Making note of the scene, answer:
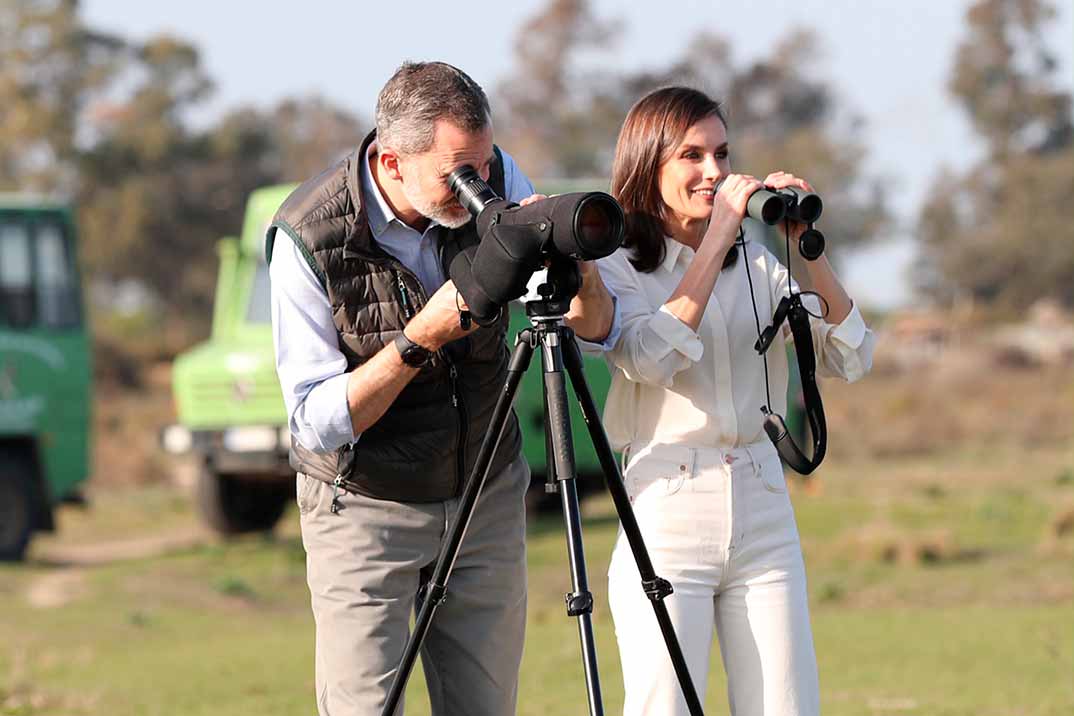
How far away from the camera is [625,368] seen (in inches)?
163

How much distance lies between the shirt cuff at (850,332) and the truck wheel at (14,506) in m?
12.6

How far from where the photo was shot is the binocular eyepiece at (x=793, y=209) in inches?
157

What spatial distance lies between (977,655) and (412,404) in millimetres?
5399

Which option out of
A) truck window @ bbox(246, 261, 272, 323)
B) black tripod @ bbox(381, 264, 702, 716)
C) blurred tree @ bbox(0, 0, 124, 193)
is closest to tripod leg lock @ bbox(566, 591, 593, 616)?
black tripod @ bbox(381, 264, 702, 716)

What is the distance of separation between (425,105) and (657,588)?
110 cm

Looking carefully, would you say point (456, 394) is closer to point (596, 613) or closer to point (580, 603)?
point (580, 603)

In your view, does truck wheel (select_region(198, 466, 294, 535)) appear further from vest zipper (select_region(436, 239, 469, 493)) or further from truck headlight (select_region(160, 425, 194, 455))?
vest zipper (select_region(436, 239, 469, 493))

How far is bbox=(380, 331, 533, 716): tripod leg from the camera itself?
146 inches

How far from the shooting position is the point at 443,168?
3865mm

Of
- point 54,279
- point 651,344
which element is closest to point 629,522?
point 651,344

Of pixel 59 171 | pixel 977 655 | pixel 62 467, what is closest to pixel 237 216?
pixel 59 171

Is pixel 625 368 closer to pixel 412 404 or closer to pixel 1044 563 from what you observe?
pixel 412 404

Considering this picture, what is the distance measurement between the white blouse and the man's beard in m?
0.45

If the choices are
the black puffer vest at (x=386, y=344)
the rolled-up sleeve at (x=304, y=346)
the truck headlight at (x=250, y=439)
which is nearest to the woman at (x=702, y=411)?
the black puffer vest at (x=386, y=344)
